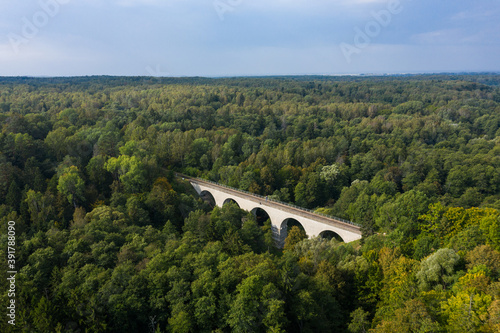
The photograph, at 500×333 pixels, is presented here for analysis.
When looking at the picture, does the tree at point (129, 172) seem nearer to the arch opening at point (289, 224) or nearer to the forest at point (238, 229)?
the forest at point (238, 229)

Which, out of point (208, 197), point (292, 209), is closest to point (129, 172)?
point (208, 197)

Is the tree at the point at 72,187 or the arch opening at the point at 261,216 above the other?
the tree at the point at 72,187

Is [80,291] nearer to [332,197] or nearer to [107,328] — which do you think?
[107,328]

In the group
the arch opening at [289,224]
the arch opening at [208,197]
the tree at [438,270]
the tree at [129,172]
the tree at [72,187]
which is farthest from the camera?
the arch opening at [208,197]

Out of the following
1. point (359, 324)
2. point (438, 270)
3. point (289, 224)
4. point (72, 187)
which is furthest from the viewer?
point (289, 224)

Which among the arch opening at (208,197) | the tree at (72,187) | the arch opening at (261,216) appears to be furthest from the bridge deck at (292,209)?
the tree at (72,187)

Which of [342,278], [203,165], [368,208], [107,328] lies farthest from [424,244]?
[203,165]

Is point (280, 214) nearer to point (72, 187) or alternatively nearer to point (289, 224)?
point (289, 224)

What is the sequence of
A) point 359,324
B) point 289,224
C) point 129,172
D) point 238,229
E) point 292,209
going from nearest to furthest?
point 359,324 < point 238,229 < point 292,209 < point 129,172 < point 289,224
